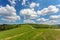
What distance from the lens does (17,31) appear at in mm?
4594

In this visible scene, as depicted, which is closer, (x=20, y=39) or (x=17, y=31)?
(x=20, y=39)

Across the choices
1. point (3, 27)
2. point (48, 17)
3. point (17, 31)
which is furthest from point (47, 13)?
point (3, 27)

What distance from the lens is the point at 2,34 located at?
4.40 meters

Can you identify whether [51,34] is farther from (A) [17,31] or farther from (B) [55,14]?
(A) [17,31]

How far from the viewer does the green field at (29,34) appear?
4.32 meters

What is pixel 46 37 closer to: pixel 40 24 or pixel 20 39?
pixel 40 24

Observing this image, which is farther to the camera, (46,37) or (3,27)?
(3,27)

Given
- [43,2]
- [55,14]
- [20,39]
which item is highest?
[43,2]

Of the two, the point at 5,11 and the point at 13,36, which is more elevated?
the point at 5,11

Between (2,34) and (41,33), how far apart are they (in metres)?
1.26

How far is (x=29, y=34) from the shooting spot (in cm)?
440

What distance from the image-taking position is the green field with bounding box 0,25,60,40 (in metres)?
4.32

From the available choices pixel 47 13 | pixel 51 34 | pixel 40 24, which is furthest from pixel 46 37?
pixel 47 13

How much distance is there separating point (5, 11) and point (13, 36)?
2.84 ft
